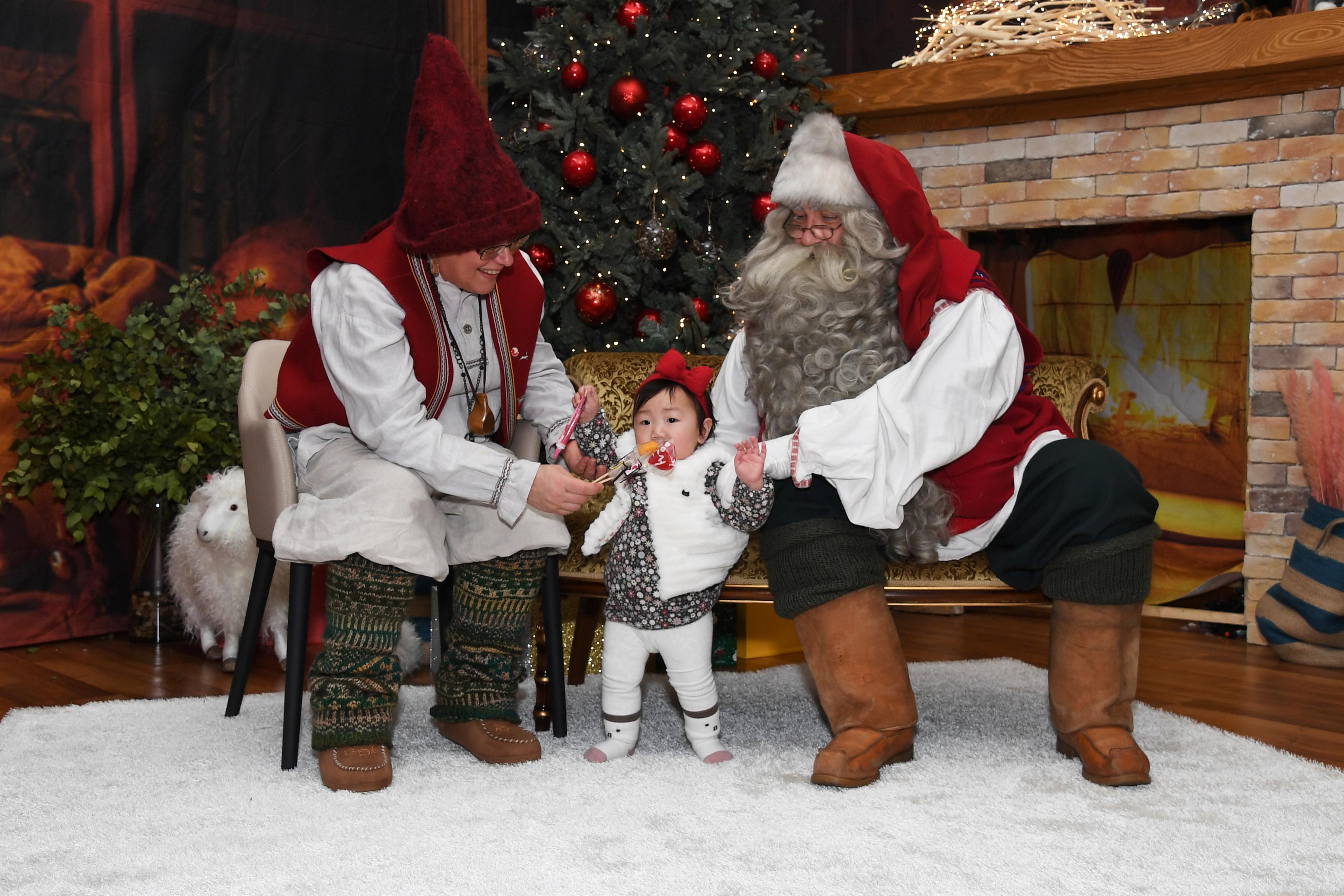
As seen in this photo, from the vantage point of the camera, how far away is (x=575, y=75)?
3900 mm

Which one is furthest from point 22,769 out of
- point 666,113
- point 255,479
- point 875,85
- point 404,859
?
point 875,85

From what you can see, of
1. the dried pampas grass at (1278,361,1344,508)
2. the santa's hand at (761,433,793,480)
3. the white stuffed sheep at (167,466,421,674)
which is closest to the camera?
the santa's hand at (761,433,793,480)

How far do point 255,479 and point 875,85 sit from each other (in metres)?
2.88

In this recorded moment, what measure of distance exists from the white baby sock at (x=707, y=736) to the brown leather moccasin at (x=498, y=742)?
32 centimetres

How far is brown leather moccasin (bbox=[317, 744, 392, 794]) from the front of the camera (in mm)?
2279

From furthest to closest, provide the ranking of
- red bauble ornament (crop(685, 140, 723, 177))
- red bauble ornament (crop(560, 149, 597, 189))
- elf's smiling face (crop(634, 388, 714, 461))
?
red bauble ornament (crop(685, 140, 723, 177))
red bauble ornament (crop(560, 149, 597, 189))
elf's smiling face (crop(634, 388, 714, 461))

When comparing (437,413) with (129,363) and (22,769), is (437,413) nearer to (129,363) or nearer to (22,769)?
(22,769)

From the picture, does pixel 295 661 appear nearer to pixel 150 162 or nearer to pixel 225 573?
pixel 225 573

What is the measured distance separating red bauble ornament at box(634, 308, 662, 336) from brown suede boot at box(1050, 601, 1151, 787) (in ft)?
5.87

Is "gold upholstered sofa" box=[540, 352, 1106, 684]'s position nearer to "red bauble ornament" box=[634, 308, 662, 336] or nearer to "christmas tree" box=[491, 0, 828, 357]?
"red bauble ornament" box=[634, 308, 662, 336]

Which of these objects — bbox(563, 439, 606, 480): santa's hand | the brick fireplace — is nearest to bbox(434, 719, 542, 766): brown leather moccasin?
bbox(563, 439, 606, 480): santa's hand

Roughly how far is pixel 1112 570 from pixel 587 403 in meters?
1.11

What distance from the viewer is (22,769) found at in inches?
95.1

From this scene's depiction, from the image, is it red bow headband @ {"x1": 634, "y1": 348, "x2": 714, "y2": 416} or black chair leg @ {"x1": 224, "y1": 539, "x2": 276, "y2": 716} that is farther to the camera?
black chair leg @ {"x1": 224, "y1": 539, "x2": 276, "y2": 716}
